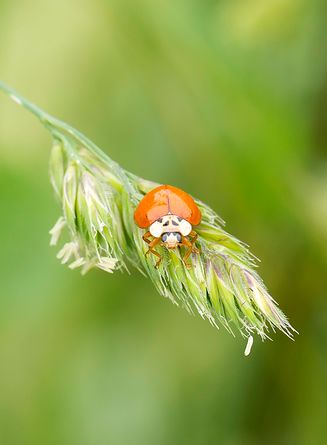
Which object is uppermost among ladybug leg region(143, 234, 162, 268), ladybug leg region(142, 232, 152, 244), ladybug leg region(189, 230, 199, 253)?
ladybug leg region(189, 230, 199, 253)

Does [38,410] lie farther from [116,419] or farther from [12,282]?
[12,282]

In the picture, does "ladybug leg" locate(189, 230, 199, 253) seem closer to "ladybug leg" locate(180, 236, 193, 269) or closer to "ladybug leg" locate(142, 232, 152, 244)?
"ladybug leg" locate(180, 236, 193, 269)

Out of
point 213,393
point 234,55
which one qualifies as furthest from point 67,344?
point 234,55

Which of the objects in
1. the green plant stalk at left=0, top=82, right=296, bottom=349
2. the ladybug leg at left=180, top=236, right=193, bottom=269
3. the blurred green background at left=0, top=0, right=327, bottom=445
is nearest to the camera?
the green plant stalk at left=0, top=82, right=296, bottom=349

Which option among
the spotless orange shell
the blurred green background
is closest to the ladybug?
the spotless orange shell

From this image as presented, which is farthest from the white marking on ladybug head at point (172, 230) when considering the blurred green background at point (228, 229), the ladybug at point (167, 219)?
the blurred green background at point (228, 229)

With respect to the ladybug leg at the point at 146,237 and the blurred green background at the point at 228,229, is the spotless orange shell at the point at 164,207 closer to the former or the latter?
the ladybug leg at the point at 146,237

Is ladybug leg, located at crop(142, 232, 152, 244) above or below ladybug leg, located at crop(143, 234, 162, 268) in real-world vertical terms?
above

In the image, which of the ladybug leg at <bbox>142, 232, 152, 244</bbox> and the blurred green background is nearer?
the ladybug leg at <bbox>142, 232, 152, 244</bbox>
